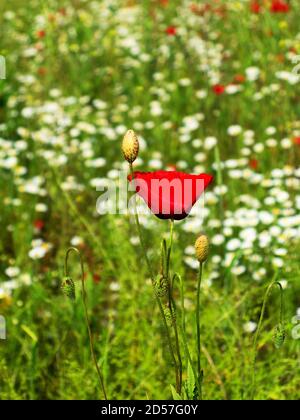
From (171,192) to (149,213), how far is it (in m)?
1.23

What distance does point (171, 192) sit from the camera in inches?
38.7

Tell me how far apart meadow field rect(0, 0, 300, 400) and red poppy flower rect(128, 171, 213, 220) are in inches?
1.0

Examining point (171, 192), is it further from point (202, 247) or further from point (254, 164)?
point (254, 164)

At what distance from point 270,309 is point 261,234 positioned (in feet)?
0.88

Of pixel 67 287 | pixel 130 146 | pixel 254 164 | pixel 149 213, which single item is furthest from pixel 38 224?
pixel 130 146

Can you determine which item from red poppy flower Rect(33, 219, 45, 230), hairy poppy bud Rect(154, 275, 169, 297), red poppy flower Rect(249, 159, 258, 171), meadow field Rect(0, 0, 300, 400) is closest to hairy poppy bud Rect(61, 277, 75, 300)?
meadow field Rect(0, 0, 300, 400)

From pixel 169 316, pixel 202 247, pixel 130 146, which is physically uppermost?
pixel 130 146

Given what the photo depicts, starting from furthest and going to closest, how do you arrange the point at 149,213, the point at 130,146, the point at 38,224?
the point at 38,224 → the point at 149,213 → the point at 130,146

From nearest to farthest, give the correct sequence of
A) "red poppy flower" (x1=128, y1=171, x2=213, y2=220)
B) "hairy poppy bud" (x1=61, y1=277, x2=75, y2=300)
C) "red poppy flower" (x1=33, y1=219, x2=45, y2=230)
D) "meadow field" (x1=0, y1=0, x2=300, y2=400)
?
"red poppy flower" (x1=128, y1=171, x2=213, y2=220) → "hairy poppy bud" (x1=61, y1=277, x2=75, y2=300) → "meadow field" (x1=0, y1=0, x2=300, y2=400) → "red poppy flower" (x1=33, y1=219, x2=45, y2=230)

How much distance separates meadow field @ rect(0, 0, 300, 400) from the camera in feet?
5.43

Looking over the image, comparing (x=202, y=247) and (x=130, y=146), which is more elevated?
(x=130, y=146)

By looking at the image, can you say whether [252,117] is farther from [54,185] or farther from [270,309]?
[270,309]

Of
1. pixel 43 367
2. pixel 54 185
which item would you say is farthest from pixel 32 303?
pixel 54 185

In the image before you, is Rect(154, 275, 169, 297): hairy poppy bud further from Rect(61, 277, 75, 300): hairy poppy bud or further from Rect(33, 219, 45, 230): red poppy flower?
Rect(33, 219, 45, 230): red poppy flower
